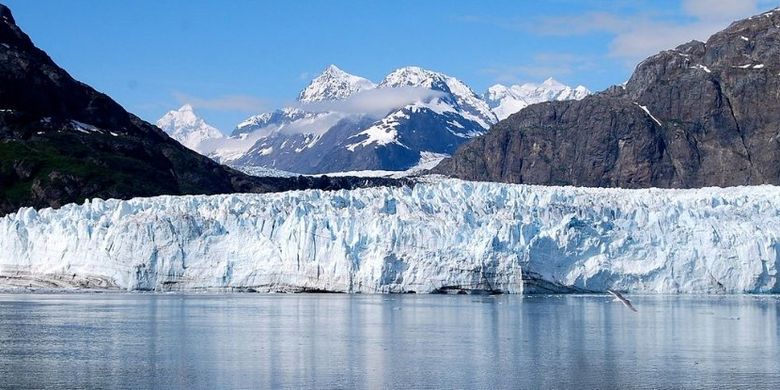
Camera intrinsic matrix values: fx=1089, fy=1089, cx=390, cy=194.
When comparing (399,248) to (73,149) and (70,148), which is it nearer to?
(73,149)

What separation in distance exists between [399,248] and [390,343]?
14.8m

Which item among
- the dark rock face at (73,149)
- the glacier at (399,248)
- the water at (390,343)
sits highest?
the dark rock face at (73,149)

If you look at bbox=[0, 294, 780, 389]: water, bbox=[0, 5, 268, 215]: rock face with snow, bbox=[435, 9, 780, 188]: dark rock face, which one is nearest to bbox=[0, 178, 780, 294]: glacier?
bbox=[0, 294, 780, 389]: water

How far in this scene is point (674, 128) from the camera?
137 m

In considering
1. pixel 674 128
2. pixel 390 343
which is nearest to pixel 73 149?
pixel 390 343

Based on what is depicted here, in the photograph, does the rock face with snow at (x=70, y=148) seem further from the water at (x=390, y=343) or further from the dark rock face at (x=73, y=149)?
the water at (x=390, y=343)

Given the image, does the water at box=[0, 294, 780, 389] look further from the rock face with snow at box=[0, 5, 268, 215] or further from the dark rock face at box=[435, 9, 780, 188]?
the dark rock face at box=[435, 9, 780, 188]

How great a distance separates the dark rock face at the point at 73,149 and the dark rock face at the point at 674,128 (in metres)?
35.5

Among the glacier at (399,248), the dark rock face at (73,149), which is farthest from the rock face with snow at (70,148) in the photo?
the glacier at (399,248)

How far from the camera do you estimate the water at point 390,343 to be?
73.0 ft

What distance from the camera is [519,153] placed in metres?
150

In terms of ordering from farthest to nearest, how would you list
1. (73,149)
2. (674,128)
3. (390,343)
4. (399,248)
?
(674,128), (73,149), (399,248), (390,343)

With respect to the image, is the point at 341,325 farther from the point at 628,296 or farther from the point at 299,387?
the point at 628,296

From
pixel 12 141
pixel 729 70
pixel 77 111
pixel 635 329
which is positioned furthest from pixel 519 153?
pixel 635 329
